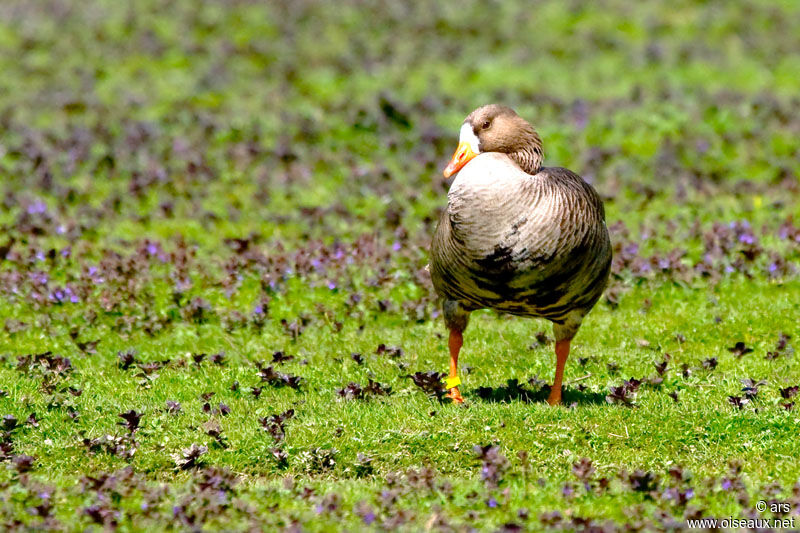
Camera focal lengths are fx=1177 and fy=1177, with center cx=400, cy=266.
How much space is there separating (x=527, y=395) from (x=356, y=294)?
8.31ft

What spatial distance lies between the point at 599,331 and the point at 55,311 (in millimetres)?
4829

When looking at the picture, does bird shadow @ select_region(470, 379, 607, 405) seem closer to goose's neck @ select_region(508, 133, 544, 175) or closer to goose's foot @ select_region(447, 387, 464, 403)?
goose's foot @ select_region(447, 387, 464, 403)

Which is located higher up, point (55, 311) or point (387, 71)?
point (387, 71)

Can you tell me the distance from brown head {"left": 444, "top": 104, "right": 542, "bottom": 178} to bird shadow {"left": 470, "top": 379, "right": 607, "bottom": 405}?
172 centimetres

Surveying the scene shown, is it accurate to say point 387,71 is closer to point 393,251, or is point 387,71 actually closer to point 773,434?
point 393,251

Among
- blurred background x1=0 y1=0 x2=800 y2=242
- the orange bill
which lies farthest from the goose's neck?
blurred background x1=0 y1=0 x2=800 y2=242

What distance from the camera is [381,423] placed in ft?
26.5

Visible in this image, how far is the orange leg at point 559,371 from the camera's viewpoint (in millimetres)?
8508

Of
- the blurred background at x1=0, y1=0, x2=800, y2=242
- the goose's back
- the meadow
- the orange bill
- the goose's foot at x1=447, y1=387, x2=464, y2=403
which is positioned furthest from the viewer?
the blurred background at x1=0, y1=0, x2=800, y2=242

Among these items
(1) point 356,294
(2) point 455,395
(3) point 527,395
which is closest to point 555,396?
(3) point 527,395

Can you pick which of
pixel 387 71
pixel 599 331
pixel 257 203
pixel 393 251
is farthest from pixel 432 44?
pixel 599 331

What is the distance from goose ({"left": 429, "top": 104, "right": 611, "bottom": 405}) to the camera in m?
7.62

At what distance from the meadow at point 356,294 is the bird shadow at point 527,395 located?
0.05m

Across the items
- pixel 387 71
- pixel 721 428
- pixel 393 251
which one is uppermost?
pixel 387 71
